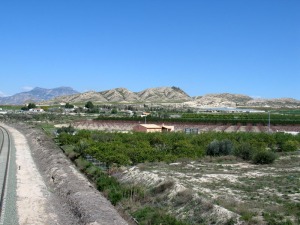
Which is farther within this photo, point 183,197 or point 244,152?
point 244,152

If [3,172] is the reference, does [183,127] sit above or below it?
below

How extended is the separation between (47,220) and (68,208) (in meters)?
3.14

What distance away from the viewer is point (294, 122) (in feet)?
304

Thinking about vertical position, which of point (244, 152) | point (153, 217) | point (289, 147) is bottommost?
point (289, 147)

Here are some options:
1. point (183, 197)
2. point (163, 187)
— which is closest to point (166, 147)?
point (163, 187)

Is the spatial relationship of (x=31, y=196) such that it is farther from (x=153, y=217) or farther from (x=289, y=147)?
(x=289, y=147)

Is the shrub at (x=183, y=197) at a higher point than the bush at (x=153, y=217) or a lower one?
higher

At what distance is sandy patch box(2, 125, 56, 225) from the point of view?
2041 cm

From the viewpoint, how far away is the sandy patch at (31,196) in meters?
20.4

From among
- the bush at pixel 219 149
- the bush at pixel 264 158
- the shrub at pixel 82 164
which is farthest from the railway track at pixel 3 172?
the bush at pixel 264 158

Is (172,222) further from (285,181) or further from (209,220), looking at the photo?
(285,181)

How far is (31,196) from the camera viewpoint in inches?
985

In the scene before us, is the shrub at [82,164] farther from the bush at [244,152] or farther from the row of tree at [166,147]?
the bush at [244,152]

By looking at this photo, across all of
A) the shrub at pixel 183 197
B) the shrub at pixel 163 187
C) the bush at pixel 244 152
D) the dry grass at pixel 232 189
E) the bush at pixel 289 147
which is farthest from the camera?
the bush at pixel 289 147
